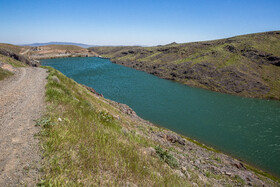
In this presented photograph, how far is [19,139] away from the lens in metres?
7.95

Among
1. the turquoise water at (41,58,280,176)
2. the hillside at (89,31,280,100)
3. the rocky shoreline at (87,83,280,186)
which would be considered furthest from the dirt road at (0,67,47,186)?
the hillside at (89,31,280,100)

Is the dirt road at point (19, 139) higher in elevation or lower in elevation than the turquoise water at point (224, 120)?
higher

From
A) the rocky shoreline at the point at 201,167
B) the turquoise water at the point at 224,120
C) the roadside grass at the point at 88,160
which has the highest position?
the roadside grass at the point at 88,160

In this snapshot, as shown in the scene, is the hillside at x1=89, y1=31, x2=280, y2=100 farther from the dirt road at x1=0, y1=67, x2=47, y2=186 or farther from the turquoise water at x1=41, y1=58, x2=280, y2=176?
the dirt road at x1=0, y1=67, x2=47, y2=186

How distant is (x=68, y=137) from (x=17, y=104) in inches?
338

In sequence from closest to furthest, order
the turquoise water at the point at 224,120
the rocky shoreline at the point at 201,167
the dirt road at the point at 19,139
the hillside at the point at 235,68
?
the dirt road at the point at 19,139 → the rocky shoreline at the point at 201,167 → the turquoise water at the point at 224,120 → the hillside at the point at 235,68

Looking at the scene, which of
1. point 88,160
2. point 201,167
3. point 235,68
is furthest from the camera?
point 235,68

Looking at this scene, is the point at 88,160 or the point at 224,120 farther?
the point at 224,120

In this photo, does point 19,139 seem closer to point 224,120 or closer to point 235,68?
point 224,120

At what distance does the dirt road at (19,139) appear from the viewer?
226 inches

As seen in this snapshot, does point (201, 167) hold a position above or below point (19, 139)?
below

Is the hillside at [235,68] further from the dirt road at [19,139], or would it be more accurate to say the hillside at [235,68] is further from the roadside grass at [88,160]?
the dirt road at [19,139]

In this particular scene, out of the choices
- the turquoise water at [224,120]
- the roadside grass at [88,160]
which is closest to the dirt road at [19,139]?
the roadside grass at [88,160]

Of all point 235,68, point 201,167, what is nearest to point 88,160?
point 201,167
